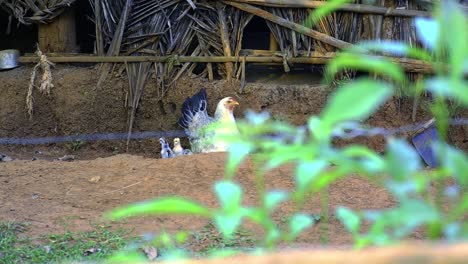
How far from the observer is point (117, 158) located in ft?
21.7

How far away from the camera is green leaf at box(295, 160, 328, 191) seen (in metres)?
1.00

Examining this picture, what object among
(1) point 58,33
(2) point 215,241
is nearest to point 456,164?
(2) point 215,241

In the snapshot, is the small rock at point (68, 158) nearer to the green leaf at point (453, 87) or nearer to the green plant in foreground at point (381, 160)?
the green plant in foreground at point (381, 160)

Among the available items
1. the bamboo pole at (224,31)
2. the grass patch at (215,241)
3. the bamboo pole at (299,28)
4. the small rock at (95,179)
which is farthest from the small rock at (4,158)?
the grass patch at (215,241)

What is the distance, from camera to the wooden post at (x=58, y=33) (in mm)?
8062

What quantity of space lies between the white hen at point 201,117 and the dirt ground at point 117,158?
245mm

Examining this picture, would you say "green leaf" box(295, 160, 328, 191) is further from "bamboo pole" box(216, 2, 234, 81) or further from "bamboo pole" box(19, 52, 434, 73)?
"bamboo pole" box(216, 2, 234, 81)

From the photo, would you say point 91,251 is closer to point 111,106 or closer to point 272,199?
point 272,199

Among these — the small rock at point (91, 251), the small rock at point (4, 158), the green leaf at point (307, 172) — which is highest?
the green leaf at point (307, 172)

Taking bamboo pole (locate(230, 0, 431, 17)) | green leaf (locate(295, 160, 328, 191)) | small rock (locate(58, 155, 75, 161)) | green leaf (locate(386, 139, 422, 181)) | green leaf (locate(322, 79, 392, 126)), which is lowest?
small rock (locate(58, 155, 75, 161))

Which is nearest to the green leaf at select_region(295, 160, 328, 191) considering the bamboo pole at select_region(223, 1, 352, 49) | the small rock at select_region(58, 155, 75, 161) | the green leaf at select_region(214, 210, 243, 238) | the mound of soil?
the green leaf at select_region(214, 210, 243, 238)

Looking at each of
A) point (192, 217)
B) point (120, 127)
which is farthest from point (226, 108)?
point (192, 217)

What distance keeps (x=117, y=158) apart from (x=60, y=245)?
82.3 inches

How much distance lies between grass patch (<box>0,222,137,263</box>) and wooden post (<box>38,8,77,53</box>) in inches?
141
